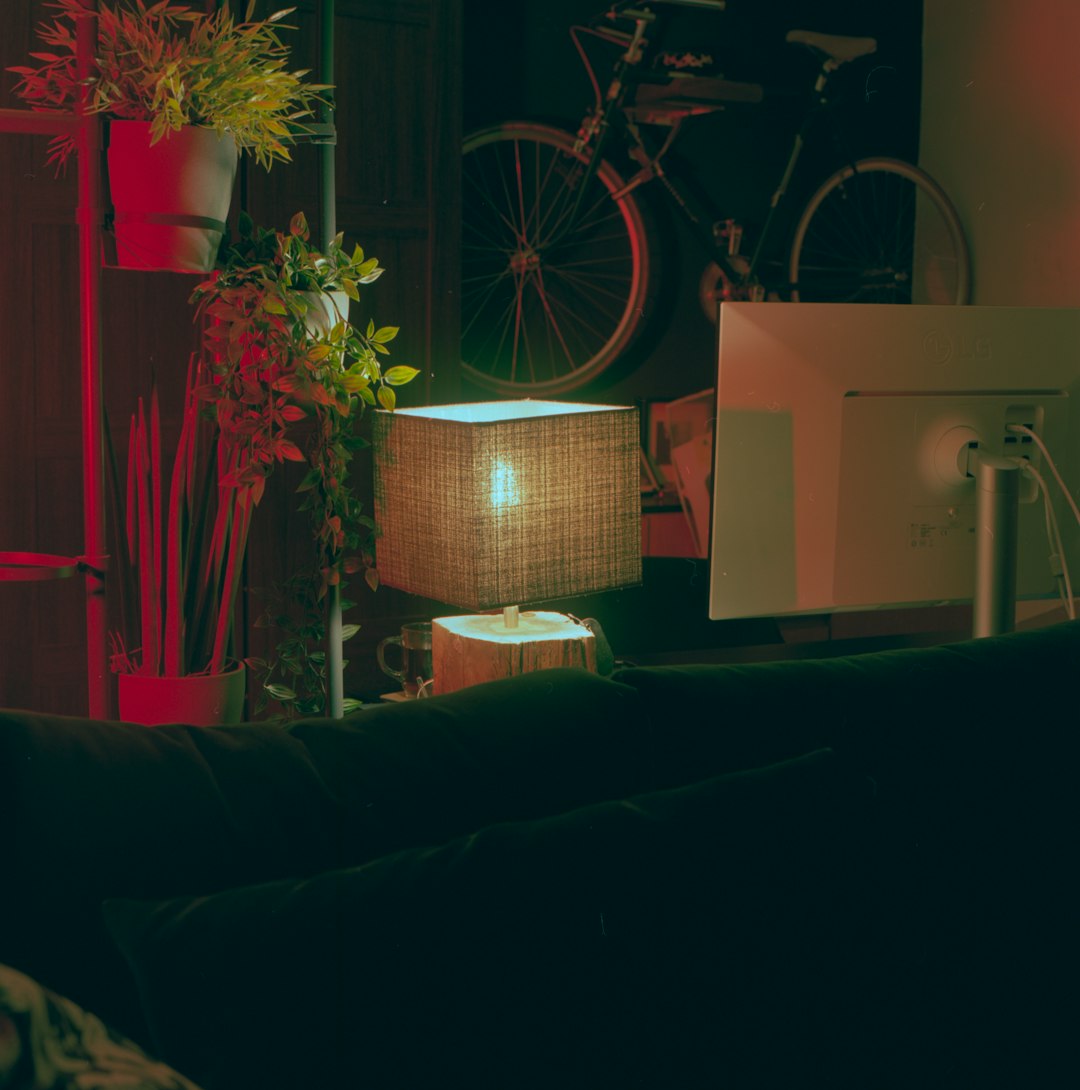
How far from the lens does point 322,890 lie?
38.8 inches

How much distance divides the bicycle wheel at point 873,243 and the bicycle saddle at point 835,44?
13.9 inches

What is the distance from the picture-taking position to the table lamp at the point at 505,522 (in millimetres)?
1721

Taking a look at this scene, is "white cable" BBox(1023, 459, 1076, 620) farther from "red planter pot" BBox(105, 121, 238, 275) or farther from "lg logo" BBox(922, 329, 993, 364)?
"red planter pot" BBox(105, 121, 238, 275)

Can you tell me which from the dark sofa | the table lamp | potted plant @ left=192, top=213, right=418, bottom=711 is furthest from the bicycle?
the dark sofa

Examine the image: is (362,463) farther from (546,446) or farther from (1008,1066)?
(1008,1066)

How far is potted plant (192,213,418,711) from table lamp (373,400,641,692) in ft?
0.30

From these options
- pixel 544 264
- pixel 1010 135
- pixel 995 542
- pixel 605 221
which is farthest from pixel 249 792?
pixel 1010 135

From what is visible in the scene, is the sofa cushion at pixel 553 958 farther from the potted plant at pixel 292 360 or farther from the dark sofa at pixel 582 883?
the potted plant at pixel 292 360

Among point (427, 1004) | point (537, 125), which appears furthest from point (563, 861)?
point (537, 125)

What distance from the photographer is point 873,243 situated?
478 centimetres

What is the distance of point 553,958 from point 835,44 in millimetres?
3974

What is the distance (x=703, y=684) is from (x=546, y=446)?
494 mm

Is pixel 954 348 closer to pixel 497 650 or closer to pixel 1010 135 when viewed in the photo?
pixel 497 650

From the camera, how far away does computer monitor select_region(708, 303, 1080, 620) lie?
5.92ft
